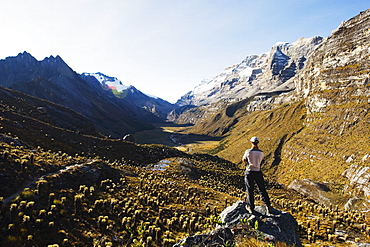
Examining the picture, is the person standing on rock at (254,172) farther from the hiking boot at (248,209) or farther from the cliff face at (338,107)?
the cliff face at (338,107)

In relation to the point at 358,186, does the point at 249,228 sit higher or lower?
higher

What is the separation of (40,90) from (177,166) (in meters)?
161

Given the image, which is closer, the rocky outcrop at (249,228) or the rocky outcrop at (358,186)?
the rocky outcrop at (249,228)

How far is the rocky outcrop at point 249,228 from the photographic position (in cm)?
970

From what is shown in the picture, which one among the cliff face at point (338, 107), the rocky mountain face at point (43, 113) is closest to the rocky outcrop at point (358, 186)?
the cliff face at point (338, 107)

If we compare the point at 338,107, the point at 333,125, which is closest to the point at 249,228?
the point at 333,125

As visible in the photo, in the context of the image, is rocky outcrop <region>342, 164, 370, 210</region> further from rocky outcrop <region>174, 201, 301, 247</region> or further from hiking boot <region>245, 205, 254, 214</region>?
hiking boot <region>245, 205, 254, 214</region>

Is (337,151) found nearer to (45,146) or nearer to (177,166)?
(177,166)

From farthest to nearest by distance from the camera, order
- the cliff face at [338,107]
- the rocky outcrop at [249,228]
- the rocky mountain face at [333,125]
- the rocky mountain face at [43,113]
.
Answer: the cliff face at [338,107] < the rocky mountain face at [333,125] < the rocky mountain face at [43,113] < the rocky outcrop at [249,228]

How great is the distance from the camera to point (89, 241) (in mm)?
11867

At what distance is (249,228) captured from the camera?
1066 cm

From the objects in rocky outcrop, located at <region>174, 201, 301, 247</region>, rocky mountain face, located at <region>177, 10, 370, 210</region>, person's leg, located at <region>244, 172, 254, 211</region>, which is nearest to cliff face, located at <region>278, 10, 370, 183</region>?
rocky mountain face, located at <region>177, 10, 370, 210</region>

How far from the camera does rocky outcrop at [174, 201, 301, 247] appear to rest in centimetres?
970

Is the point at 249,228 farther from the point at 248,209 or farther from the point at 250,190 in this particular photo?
the point at 250,190
